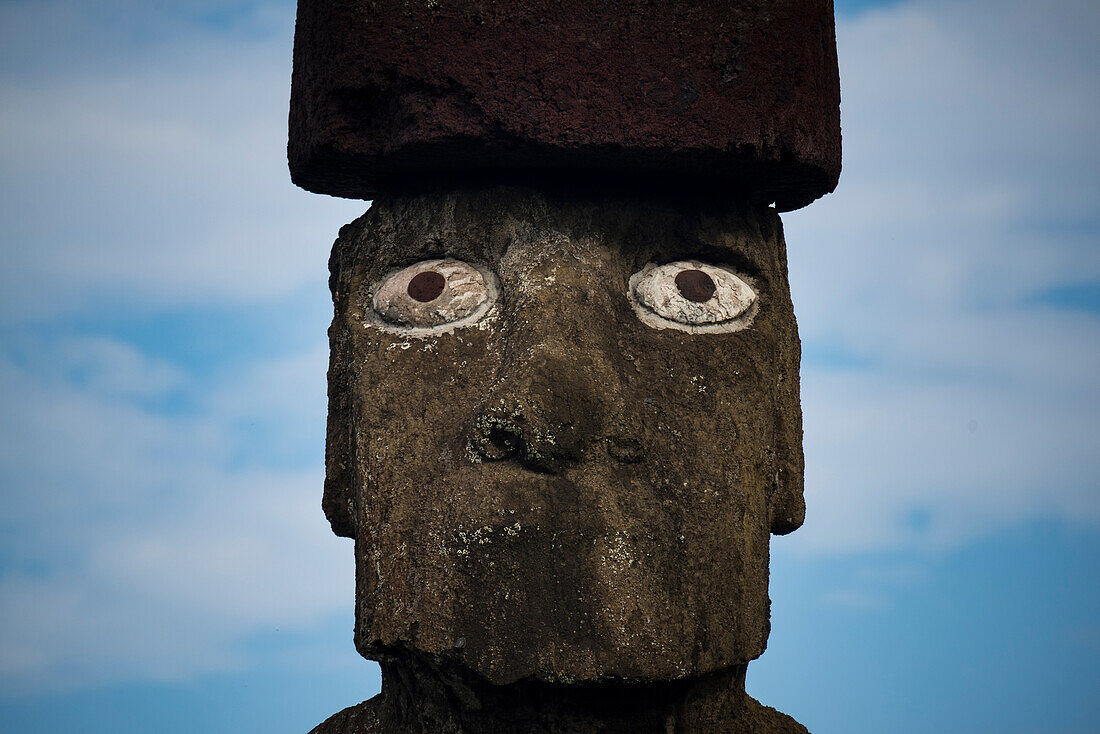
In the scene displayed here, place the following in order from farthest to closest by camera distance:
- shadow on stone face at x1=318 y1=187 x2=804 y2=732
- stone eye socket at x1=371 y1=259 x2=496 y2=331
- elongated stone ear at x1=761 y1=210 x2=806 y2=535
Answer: elongated stone ear at x1=761 y1=210 x2=806 y2=535 < stone eye socket at x1=371 y1=259 x2=496 y2=331 < shadow on stone face at x1=318 y1=187 x2=804 y2=732

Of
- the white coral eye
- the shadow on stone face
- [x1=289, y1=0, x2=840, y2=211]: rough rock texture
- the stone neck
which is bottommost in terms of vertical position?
the stone neck

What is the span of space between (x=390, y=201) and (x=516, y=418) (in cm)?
90

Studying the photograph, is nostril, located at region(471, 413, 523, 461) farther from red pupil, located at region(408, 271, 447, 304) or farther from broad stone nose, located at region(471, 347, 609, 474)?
red pupil, located at region(408, 271, 447, 304)

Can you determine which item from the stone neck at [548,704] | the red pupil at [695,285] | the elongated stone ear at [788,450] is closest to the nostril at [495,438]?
the stone neck at [548,704]

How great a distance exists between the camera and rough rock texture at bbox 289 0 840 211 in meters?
3.37

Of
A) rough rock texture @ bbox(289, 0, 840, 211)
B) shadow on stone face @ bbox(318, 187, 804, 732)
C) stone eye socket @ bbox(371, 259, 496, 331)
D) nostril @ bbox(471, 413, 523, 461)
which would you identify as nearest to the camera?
shadow on stone face @ bbox(318, 187, 804, 732)

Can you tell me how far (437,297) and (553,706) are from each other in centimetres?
110

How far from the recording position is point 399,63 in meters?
3.42

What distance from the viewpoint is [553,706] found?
324 centimetres

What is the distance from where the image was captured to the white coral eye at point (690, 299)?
352cm

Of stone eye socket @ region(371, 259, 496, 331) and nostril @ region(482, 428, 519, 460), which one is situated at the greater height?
stone eye socket @ region(371, 259, 496, 331)

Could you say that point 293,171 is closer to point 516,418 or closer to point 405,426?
point 405,426

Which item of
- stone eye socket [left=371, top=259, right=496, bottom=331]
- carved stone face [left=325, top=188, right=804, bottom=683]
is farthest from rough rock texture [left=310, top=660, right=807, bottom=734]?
stone eye socket [left=371, top=259, right=496, bottom=331]

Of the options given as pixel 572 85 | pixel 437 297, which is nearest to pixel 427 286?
pixel 437 297
